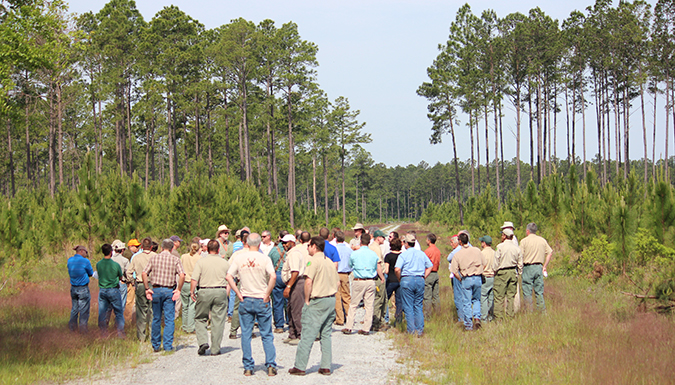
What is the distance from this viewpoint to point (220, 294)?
9.01 m

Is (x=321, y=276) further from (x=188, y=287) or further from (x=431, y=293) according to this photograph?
(x=431, y=293)

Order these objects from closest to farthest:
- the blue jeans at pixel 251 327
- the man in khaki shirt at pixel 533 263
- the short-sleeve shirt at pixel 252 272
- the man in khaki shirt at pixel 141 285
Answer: the blue jeans at pixel 251 327 < the short-sleeve shirt at pixel 252 272 < the man in khaki shirt at pixel 141 285 < the man in khaki shirt at pixel 533 263

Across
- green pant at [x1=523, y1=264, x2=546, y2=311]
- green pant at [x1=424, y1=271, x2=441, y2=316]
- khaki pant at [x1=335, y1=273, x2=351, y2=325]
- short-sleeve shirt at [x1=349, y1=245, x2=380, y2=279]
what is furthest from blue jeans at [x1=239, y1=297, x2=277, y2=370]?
green pant at [x1=523, y1=264, x2=546, y2=311]

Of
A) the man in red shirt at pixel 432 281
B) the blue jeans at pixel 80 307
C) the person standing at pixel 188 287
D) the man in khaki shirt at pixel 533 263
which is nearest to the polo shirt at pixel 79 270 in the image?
the blue jeans at pixel 80 307

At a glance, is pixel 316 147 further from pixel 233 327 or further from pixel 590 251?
pixel 233 327

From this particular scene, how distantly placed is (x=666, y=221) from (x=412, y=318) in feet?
30.1

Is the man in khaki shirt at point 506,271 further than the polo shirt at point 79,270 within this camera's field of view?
Yes

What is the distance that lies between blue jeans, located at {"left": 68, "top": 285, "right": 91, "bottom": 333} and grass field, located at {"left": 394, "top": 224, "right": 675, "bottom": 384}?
228 inches

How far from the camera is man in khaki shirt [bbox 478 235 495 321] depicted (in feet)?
37.0

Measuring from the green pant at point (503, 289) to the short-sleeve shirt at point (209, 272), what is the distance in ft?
17.9

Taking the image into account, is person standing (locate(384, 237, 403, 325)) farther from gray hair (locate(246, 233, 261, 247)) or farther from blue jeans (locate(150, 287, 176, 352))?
blue jeans (locate(150, 287, 176, 352))

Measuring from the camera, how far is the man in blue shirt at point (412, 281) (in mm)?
10438

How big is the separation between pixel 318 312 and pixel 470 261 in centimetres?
398

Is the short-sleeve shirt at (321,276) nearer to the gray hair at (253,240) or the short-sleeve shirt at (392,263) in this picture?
the gray hair at (253,240)
